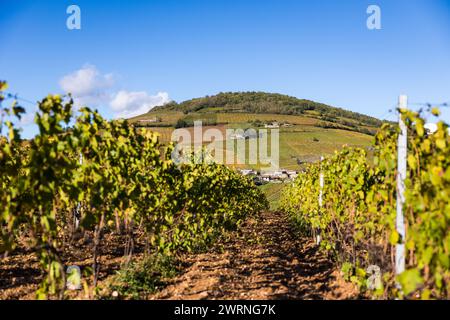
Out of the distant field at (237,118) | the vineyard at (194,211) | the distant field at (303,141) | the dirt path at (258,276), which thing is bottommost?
the dirt path at (258,276)

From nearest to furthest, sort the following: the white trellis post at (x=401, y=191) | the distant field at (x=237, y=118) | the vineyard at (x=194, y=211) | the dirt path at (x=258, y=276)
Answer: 1. the vineyard at (x=194, y=211)
2. the white trellis post at (x=401, y=191)
3. the dirt path at (x=258, y=276)
4. the distant field at (x=237, y=118)

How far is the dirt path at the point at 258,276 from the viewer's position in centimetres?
571

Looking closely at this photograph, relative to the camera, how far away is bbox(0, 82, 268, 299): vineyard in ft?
13.5

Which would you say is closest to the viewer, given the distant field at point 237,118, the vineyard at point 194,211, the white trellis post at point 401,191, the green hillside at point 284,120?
the vineyard at point 194,211

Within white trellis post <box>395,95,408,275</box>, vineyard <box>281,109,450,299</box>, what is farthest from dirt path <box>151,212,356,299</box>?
white trellis post <box>395,95,408,275</box>

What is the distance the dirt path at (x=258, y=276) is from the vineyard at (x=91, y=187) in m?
0.74

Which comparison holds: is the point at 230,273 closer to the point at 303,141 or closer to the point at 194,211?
the point at 194,211

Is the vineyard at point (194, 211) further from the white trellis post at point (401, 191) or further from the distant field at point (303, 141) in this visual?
the distant field at point (303, 141)

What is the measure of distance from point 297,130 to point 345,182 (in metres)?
57.2

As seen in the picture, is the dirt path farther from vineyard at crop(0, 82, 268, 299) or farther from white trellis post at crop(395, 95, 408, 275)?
white trellis post at crop(395, 95, 408, 275)

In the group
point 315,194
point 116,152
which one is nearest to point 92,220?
point 116,152

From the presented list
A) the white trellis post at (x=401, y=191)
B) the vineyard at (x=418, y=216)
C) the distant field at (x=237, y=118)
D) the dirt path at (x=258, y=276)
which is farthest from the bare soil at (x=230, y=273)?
the distant field at (x=237, y=118)

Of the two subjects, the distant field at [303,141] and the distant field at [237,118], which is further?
the distant field at [237,118]
